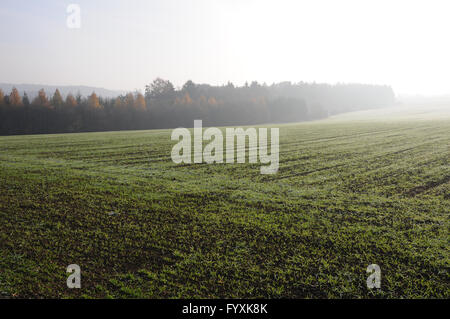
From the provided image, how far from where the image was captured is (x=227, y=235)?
646cm

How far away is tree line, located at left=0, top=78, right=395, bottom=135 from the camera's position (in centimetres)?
5847

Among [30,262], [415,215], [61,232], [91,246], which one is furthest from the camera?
[415,215]

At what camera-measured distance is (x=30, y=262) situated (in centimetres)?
529

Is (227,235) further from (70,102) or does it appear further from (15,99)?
(15,99)

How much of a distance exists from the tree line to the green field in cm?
5407

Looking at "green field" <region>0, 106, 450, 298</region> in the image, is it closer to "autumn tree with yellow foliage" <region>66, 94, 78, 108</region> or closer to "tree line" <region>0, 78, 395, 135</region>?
"tree line" <region>0, 78, 395, 135</region>

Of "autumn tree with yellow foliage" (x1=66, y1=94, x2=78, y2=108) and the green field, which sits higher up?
"autumn tree with yellow foliage" (x1=66, y1=94, x2=78, y2=108)

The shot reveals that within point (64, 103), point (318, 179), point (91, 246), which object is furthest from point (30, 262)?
point (64, 103)

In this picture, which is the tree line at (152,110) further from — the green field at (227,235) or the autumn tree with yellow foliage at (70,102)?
the green field at (227,235)

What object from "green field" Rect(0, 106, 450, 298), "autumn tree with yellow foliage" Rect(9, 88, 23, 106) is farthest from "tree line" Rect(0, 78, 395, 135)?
"green field" Rect(0, 106, 450, 298)

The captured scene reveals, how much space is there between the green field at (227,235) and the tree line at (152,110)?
54066mm
